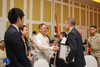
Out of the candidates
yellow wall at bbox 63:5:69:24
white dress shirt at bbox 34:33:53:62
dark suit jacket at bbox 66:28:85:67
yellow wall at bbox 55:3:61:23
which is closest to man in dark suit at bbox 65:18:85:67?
dark suit jacket at bbox 66:28:85:67

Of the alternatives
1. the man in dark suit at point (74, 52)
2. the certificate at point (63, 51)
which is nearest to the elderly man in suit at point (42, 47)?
the certificate at point (63, 51)

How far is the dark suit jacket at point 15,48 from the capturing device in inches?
52.6

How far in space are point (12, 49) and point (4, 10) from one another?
411 centimetres

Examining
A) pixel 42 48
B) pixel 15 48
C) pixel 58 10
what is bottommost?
pixel 42 48

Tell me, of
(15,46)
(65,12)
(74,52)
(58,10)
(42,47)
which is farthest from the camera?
(65,12)

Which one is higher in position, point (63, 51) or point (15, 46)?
point (15, 46)

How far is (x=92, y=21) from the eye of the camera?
9336mm

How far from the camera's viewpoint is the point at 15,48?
4.41 ft

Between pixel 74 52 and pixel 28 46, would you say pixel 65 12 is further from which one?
pixel 74 52

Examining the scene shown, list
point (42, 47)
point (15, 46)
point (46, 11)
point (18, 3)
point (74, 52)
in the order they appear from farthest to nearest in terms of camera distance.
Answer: point (46, 11)
point (18, 3)
point (42, 47)
point (74, 52)
point (15, 46)

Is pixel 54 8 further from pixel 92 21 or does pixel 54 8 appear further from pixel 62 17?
pixel 92 21

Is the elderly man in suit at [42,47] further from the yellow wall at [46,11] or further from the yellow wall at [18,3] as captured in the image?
the yellow wall at [46,11]

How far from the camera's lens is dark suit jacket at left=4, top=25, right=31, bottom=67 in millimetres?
1336

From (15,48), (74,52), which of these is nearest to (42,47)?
(74,52)
